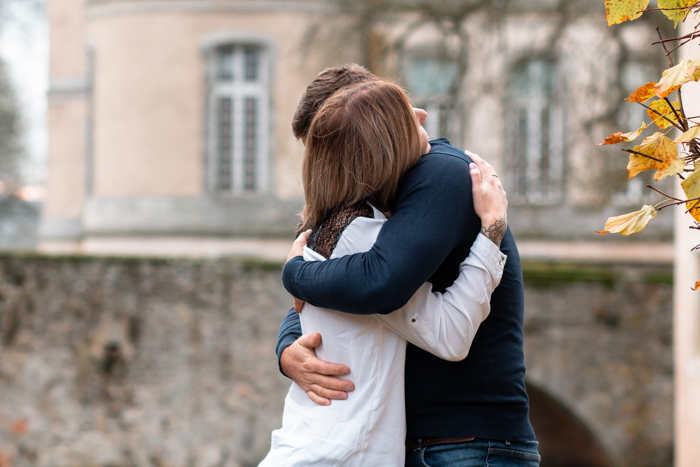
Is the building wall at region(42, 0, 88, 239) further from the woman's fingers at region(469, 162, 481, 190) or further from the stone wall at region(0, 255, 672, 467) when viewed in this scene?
the woman's fingers at region(469, 162, 481, 190)

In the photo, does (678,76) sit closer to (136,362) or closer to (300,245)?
(300,245)

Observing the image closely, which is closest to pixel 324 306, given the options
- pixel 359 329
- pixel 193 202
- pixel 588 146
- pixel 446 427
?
pixel 359 329

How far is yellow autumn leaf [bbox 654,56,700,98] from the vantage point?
124 centimetres

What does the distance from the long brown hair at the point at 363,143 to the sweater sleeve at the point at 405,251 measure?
0.05m

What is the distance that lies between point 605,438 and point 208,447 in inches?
195

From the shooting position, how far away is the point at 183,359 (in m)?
9.42

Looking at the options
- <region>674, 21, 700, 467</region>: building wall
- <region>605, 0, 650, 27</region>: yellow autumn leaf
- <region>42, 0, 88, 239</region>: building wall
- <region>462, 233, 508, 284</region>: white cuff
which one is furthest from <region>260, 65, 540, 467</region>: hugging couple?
<region>42, 0, 88, 239</region>: building wall

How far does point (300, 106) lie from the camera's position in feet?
6.43

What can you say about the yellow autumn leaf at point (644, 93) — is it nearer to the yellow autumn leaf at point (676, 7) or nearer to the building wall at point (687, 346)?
the yellow autumn leaf at point (676, 7)

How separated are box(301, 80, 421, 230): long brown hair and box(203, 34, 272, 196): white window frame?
39.5 ft

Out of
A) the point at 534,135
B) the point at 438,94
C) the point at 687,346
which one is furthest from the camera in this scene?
the point at 534,135

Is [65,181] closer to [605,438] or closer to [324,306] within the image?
[605,438]

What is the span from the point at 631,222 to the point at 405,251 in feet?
1.67

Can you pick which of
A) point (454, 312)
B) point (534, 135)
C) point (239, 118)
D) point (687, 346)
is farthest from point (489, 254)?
point (534, 135)
